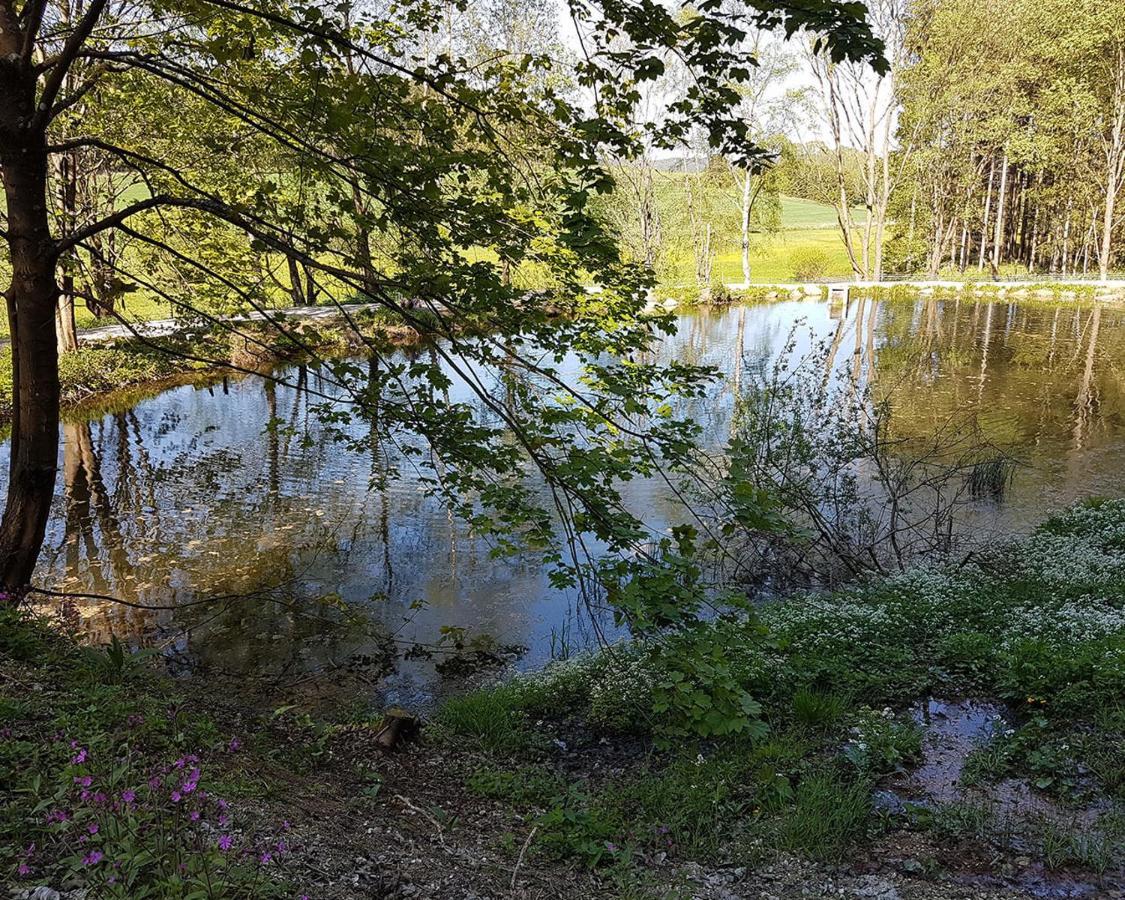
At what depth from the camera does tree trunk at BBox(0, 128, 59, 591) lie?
5.15m

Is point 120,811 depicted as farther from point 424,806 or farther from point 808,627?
point 808,627

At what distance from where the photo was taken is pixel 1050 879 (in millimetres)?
3891

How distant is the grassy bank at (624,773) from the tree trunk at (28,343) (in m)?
0.71

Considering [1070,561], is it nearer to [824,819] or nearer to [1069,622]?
[1069,622]

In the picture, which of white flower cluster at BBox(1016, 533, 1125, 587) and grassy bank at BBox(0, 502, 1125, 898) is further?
white flower cluster at BBox(1016, 533, 1125, 587)

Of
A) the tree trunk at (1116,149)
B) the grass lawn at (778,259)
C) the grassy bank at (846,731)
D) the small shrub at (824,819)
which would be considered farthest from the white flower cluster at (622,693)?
the grass lawn at (778,259)

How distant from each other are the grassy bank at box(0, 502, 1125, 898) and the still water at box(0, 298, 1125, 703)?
1203 mm

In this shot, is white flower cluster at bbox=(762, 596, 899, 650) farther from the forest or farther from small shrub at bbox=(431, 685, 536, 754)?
small shrub at bbox=(431, 685, 536, 754)

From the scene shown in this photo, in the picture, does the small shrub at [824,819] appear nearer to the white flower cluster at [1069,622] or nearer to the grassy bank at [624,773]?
the grassy bank at [624,773]

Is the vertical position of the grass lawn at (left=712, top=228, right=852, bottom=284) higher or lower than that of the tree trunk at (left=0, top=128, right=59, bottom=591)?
higher

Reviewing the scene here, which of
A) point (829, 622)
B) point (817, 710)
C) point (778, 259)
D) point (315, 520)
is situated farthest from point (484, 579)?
point (778, 259)

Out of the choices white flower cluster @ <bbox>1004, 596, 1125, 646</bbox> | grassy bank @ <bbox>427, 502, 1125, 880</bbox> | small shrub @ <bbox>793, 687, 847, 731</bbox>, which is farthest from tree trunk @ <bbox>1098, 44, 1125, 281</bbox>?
small shrub @ <bbox>793, 687, 847, 731</bbox>

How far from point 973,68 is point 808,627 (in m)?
41.5

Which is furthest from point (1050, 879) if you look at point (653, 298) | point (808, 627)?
point (653, 298)
